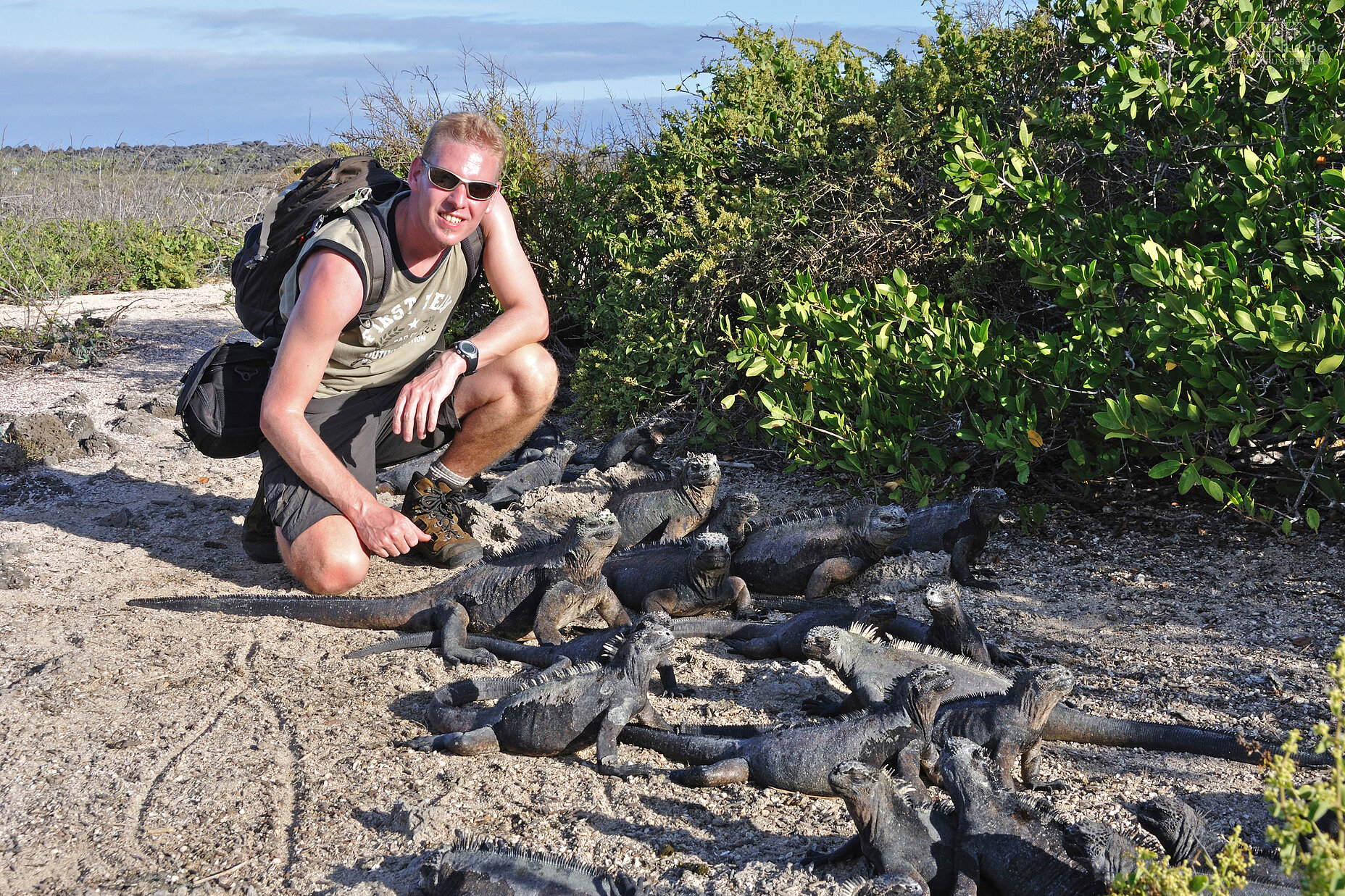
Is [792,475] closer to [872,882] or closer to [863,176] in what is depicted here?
[863,176]

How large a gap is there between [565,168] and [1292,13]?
449 centimetres

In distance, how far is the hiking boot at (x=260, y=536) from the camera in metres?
4.24

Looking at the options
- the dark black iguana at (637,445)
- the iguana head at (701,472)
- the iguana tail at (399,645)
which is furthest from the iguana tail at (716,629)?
the dark black iguana at (637,445)

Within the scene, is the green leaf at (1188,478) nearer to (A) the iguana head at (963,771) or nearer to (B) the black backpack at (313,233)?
(A) the iguana head at (963,771)

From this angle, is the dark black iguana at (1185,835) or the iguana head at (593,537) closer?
the dark black iguana at (1185,835)

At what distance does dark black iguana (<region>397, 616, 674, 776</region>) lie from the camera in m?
2.61

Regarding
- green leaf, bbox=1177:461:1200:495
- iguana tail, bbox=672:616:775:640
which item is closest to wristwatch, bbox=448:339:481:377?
iguana tail, bbox=672:616:775:640

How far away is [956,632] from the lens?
307 centimetres

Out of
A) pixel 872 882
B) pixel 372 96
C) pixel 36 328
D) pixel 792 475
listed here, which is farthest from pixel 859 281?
pixel 36 328

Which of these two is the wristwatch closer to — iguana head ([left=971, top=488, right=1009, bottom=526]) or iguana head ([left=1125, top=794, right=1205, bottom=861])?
iguana head ([left=971, top=488, right=1009, bottom=526])

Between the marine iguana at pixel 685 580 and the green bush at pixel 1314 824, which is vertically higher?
the green bush at pixel 1314 824

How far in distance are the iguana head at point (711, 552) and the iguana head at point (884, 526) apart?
0.56 m

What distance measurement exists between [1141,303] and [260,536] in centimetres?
369

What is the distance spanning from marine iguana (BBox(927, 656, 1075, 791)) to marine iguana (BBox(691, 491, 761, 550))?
1540 millimetres
